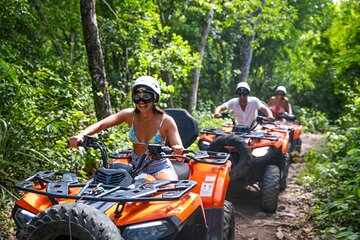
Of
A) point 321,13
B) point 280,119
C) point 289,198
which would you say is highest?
point 321,13

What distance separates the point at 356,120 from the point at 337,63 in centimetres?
544

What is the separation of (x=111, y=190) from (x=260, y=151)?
4127mm

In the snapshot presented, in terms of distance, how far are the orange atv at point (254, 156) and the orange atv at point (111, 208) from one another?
260 cm

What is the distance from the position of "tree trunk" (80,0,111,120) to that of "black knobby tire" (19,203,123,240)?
3.98 metres

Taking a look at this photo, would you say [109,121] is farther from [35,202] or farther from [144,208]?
[144,208]

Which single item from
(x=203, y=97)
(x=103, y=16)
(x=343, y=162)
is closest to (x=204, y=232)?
(x=343, y=162)

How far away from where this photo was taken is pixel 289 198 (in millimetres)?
7484

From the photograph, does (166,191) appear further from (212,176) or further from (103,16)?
(103,16)

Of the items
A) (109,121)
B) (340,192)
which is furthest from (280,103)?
(109,121)

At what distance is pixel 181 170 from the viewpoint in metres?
4.24

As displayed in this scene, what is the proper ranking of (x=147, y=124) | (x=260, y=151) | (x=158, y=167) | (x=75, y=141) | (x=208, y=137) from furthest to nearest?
(x=208, y=137)
(x=260, y=151)
(x=147, y=124)
(x=158, y=167)
(x=75, y=141)

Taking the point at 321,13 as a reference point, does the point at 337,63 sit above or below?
below

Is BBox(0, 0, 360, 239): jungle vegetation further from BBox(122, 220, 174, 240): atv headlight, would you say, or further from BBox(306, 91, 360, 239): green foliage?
BBox(122, 220, 174, 240): atv headlight

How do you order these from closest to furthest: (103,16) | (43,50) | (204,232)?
(204,232), (103,16), (43,50)
